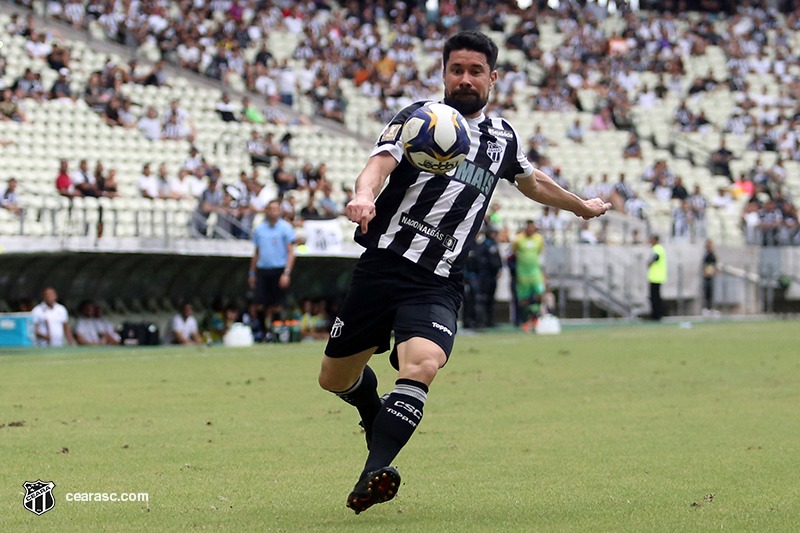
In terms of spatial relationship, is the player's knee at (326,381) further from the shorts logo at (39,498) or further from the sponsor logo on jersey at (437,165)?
the shorts logo at (39,498)

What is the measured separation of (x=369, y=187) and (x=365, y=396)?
1.38 m

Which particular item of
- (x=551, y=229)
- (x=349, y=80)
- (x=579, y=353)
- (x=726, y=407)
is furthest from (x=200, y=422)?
(x=349, y=80)

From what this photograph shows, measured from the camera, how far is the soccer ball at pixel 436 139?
511cm

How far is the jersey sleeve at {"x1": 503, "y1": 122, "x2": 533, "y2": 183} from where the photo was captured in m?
5.80

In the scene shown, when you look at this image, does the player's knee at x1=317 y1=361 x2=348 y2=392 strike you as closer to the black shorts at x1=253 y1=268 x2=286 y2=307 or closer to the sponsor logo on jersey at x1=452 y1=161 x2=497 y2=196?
the sponsor logo on jersey at x1=452 y1=161 x2=497 y2=196

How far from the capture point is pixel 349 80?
32.5 metres

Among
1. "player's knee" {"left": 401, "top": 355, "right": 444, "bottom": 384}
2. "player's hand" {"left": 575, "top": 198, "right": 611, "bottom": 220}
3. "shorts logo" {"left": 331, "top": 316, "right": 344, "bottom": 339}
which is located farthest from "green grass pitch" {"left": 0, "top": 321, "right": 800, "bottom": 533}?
"player's hand" {"left": 575, "top": 198, "right": 611, "bottom": 220}

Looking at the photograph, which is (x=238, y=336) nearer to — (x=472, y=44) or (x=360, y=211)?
(x=472, y=44)

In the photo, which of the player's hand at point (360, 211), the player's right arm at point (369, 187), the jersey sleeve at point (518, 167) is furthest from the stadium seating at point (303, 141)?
the player's hand at point (360, 211)

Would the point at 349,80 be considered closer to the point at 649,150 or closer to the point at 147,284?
the point at 649,150

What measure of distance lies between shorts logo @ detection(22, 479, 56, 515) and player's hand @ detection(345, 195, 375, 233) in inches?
71.0

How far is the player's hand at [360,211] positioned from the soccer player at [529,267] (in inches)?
656

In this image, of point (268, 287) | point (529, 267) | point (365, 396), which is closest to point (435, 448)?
point (365, 396)

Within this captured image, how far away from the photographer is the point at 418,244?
5332 millimetres
